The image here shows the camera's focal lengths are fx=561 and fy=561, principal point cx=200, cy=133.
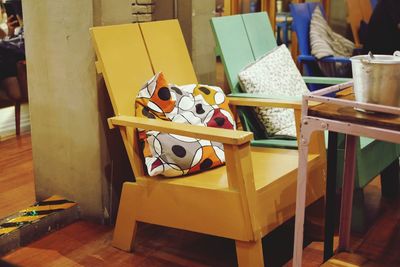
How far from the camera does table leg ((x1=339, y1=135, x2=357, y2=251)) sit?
208 centimetres

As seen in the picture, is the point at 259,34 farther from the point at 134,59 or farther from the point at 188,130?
the point at 188,130

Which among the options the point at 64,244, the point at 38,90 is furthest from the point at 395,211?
the point at 38,90

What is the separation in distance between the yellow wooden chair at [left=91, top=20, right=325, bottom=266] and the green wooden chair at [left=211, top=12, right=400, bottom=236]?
165mm

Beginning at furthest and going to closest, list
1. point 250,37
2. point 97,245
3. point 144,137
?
point 250,37, point 97,245, point 144,137

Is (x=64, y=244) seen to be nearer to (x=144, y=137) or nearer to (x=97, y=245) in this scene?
(x=97, y=245)

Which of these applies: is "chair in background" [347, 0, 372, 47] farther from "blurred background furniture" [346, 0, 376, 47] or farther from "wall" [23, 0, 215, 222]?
"wall" [23, 0, 215, 222]

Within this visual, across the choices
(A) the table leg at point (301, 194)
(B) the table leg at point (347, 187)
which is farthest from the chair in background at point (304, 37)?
(A) the table leg at point (301, 194)

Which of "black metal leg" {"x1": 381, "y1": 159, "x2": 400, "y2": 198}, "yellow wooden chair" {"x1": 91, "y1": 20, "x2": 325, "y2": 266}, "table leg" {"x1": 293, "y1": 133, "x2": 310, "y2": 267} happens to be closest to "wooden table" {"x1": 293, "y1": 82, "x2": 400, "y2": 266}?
"table leg" {"x1": 293, "y1": 133, "x2": 310, "y2": 267}

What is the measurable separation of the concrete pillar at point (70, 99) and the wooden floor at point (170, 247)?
21 cm

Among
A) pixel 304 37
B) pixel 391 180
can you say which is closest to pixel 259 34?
pixel 304 37

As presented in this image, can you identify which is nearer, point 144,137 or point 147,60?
point 144,137

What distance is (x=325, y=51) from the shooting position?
12.8 ft

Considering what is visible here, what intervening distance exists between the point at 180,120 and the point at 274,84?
671mm

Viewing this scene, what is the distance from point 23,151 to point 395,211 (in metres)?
2.56
